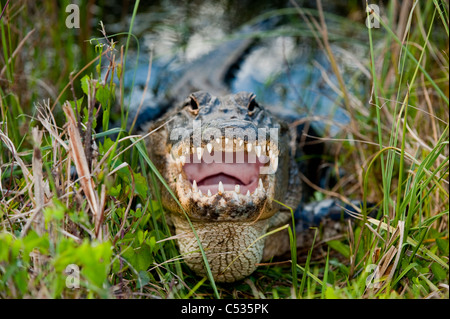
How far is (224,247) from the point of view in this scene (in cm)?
240

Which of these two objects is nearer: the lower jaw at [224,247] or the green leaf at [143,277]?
the green leaf at [143,277]

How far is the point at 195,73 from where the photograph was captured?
16.4 ft

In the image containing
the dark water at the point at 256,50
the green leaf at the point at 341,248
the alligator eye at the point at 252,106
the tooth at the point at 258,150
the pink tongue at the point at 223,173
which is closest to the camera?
the tooth at the point at 258,150

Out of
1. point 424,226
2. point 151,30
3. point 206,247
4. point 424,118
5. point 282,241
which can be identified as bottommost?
point 282,241

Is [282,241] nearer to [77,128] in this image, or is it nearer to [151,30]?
[77,128]

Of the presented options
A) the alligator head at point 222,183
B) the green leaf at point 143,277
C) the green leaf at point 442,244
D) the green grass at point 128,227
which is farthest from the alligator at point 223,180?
the green leaf at point 442,244

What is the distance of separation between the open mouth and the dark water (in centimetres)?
173

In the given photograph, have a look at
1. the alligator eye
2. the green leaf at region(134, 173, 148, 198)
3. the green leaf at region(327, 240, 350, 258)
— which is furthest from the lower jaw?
the alligator eye

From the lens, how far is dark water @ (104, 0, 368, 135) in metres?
4.59

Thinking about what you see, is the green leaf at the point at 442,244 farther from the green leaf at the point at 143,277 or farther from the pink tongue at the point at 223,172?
the green leaf at the point at 143,277

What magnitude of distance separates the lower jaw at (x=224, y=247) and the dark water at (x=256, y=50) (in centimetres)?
194

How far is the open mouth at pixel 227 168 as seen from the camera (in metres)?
2.21

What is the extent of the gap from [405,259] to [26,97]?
3065 mm

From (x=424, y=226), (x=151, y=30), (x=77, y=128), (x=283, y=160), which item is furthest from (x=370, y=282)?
(x=151, y=30)
